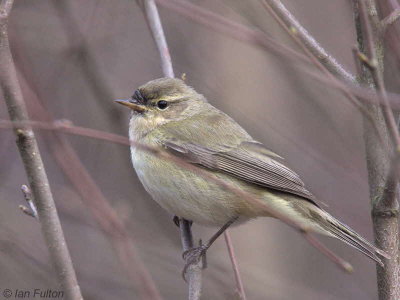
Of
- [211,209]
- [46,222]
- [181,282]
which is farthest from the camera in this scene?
[181,282]

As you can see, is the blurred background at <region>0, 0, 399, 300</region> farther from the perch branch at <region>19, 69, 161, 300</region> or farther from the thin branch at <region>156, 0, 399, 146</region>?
the thin branch at <region>156, 0, 399, 146</region>

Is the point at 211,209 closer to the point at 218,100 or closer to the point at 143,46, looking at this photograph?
the point at 218,100

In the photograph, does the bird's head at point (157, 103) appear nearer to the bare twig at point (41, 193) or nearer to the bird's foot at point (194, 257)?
the bird's foot at point (194, 257)

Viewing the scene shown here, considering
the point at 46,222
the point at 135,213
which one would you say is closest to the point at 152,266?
the point at 135,213

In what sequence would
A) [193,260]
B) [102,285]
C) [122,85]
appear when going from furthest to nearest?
[122,85] < [102,285] < [193,260]

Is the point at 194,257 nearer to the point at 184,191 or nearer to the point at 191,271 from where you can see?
the point at 191,271

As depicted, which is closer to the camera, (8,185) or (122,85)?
(8,185)

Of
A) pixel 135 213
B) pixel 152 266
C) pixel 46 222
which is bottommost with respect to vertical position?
pixel 46 222

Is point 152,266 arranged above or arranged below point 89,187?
above
